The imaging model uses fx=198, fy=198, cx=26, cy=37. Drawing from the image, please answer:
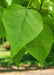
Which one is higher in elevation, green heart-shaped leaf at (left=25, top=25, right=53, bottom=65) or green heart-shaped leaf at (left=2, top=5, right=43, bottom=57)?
green heart-shaped leaf at (left=2, top=5, right=43, bottom=57)

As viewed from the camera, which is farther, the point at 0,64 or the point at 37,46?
the point at 0,64

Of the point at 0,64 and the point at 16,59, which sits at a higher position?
the point at 16,59

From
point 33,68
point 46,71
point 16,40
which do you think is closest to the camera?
point 16,40

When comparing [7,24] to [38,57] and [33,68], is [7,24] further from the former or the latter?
[33,68]

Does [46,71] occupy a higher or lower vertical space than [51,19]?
lower

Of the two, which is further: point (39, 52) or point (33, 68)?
point (33, 68)

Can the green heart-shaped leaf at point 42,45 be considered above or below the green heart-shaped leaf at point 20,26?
below

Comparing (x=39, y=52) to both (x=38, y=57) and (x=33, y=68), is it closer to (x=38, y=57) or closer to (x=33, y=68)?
(x=38, y=57)

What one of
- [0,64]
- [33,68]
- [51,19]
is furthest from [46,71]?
[51,19]

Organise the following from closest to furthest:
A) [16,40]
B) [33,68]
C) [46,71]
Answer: [16,40], [46,71], [33,68]
